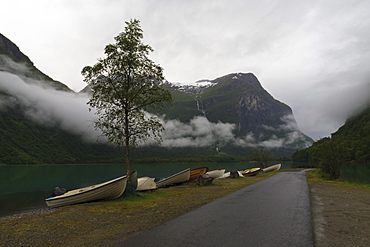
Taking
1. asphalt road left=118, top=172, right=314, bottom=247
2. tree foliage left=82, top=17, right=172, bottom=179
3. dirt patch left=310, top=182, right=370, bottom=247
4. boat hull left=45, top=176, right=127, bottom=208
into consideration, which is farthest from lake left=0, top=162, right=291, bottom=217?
dirt patch left=310, top=182, right=370, bottom=247

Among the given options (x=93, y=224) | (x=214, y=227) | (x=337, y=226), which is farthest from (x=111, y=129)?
(x=337, y=226)

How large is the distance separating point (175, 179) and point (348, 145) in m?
59.8

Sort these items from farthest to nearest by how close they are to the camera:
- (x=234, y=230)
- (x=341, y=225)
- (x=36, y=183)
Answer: (x=36, y=183)
(x=341, y=225)
(x=234, y=230)

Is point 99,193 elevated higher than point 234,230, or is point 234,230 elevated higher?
point 99,193

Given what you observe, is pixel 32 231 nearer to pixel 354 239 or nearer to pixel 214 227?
pixel 214 227

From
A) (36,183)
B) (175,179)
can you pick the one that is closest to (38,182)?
(36,183)

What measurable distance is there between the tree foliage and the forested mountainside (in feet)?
106

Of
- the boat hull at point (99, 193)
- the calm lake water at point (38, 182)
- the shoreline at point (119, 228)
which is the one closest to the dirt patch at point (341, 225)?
the shoreline at point (119, 228)

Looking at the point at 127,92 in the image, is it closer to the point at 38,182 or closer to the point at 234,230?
the point at 234,230

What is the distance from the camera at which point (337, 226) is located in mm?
8594

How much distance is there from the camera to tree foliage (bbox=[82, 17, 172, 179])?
19.0 metres

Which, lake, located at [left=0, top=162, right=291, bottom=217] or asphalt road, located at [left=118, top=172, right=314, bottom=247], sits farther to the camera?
lake, located at [left=0, top=162, right=291, bottom=217]

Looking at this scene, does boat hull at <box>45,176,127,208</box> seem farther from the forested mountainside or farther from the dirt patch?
the forested mountainside

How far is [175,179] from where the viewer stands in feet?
96.9
